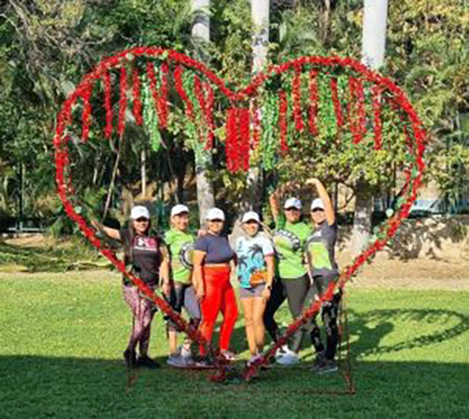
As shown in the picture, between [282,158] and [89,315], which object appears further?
[282,158]

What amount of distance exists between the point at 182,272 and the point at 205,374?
41.3 inches

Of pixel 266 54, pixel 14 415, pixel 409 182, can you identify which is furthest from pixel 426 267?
pixel 14 415

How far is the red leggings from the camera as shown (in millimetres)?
8273

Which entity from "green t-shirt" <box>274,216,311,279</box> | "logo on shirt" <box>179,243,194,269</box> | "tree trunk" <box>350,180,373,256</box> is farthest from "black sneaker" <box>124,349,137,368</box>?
"tree trunk" <box>350,180,373,256</box>

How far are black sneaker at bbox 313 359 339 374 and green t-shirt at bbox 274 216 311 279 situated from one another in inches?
32.6

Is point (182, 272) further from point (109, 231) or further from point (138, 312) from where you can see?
point (109, 231)

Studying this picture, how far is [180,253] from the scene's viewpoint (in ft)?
28.0

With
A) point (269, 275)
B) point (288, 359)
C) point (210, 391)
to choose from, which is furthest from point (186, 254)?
point (210, 391)

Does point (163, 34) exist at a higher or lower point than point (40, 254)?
higher

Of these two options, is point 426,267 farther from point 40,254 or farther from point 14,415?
point 14,415

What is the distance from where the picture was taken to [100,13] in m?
18.7

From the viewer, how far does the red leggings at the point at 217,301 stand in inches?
326

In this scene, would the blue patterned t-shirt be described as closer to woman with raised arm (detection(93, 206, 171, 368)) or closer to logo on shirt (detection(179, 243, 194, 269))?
logo on shirt (detection(179, 243, 194, 269))

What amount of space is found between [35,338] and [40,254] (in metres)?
9.31
